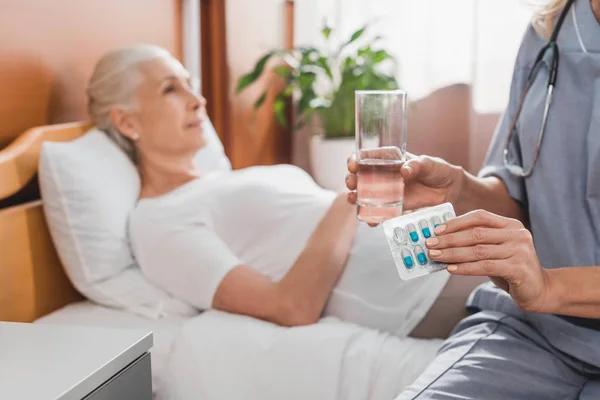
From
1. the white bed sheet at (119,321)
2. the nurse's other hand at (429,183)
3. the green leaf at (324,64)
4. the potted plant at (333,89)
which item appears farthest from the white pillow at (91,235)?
the green leaf at (324,64)

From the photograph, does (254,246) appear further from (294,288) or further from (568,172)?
(568,172)

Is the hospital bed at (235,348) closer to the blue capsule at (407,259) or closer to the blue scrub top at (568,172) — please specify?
the blue scrub top at (568,172)

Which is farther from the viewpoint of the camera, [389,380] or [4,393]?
[389,380]

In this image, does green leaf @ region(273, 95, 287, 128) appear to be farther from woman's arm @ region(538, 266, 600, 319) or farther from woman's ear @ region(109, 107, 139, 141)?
woman's arm @ region(538, 266, 600, 319)

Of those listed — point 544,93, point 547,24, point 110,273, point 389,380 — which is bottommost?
point 389,380

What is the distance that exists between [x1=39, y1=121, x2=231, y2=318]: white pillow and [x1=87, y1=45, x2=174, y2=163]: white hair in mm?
198

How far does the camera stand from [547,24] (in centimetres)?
127

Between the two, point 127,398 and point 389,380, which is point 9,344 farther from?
point 389,380

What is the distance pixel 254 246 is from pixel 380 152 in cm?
68

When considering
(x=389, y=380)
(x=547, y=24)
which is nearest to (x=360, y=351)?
(x=389, y=380)

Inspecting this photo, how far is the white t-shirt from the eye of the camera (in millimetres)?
1525

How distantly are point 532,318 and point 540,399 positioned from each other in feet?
0.48

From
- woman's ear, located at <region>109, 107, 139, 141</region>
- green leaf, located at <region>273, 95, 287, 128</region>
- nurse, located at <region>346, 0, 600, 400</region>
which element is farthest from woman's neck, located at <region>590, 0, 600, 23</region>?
green leaf, located at <region>273, 95, 287, 128</region>

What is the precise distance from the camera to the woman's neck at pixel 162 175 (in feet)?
5.90
